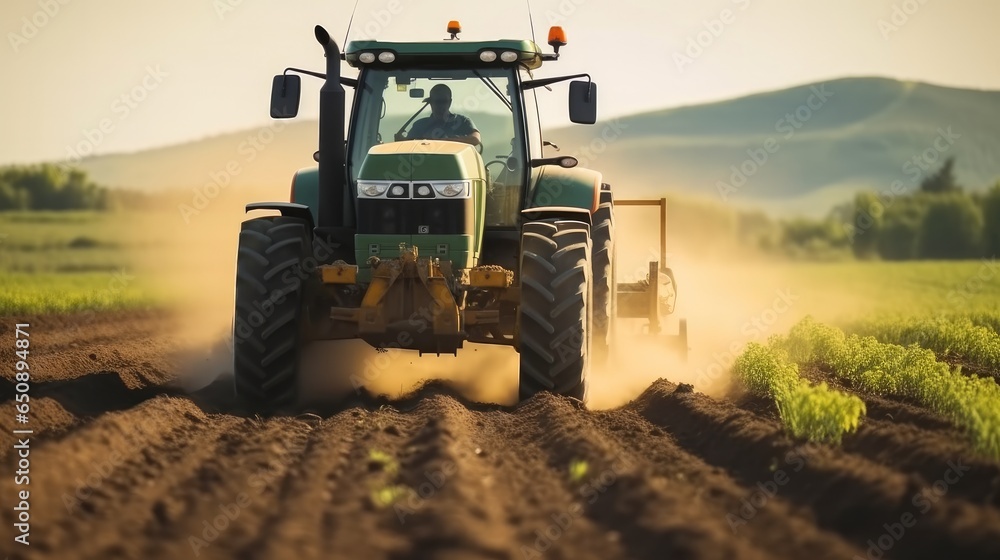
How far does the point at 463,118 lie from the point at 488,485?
458 cm

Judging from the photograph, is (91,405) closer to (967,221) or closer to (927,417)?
(927,417)

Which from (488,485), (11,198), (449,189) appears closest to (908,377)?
(449,189)

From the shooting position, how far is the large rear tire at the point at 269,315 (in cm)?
917

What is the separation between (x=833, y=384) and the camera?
11477 mm

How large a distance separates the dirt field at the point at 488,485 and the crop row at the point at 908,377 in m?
0.19

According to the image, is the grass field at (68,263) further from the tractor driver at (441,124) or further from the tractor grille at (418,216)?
the tractor grille at (418,216)

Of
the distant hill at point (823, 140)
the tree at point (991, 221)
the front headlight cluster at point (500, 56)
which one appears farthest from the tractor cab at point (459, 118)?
the distant hill at point (823, 140)

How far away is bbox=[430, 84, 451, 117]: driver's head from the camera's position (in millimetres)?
10086

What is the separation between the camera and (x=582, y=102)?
9.91 m

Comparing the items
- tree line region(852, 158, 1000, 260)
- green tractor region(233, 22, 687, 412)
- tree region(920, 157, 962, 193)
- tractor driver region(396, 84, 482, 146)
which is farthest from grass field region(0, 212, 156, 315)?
tree region(920, 157, 962, 193)

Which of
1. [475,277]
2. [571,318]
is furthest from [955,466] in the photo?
[475,277]

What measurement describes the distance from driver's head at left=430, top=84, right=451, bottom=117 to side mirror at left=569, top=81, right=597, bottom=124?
39.1 inches

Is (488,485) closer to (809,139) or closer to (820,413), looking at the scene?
Result: (820,413)

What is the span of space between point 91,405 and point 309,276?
6.04ft
